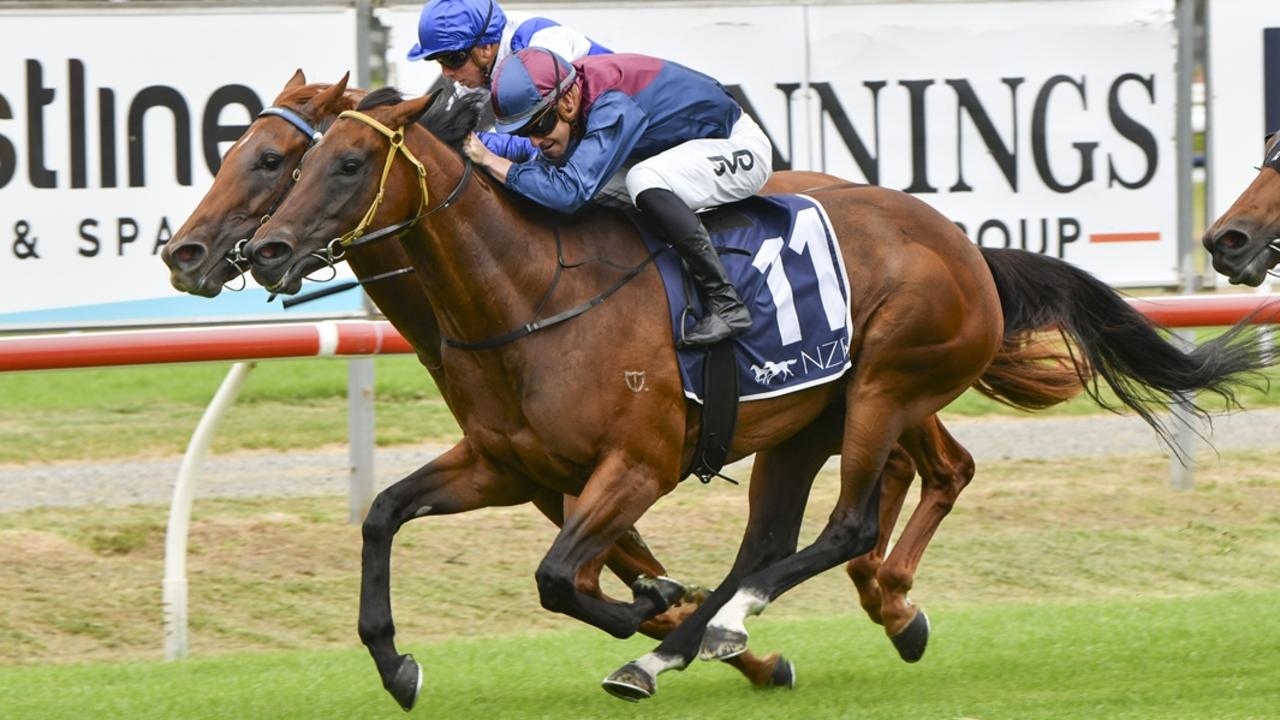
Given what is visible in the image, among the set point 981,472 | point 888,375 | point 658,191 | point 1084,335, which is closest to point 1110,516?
point 981,472

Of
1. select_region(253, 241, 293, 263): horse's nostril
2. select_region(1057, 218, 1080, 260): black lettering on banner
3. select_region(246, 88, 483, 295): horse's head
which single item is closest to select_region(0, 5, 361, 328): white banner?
select_region(246, 88, 483, 295): horse's head

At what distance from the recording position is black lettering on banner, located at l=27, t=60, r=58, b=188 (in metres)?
7.66

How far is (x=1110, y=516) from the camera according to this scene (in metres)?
8.73

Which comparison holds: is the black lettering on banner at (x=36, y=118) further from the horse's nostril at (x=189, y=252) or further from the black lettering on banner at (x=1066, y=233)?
the black lettering on banner at (x=1066, y=233)

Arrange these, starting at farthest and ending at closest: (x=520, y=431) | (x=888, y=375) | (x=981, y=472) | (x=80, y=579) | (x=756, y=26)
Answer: (x=981, y=472) < (x=756, y=26) < (x=80, y=579) < (x=888, y=375) < (x=520, y=431)

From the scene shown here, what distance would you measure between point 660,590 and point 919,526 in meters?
1.28

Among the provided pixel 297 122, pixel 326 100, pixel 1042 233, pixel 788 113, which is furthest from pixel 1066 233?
pixel 297 122

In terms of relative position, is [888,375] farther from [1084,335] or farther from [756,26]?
[756,26]

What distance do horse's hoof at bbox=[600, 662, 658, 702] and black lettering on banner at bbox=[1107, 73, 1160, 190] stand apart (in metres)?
4.24

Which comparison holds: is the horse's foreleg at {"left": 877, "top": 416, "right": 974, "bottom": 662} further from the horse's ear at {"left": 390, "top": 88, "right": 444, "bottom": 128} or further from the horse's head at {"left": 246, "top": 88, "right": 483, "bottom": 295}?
the horse's ear at {"left": 390, "top": 88, "right": 444, "bottom": 128}

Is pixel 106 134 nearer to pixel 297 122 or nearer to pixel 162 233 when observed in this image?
pixel 162 233

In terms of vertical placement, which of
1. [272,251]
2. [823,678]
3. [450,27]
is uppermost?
[450,27]

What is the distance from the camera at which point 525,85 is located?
5.23 metres

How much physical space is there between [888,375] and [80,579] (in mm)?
3358
